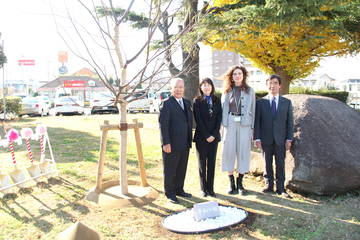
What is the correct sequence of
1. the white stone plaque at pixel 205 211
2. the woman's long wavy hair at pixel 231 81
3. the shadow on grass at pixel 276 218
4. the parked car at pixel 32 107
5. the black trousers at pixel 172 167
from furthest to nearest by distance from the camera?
the parked car at pixel 32 107 → the woman's long wavy hair at pixel 231 81 → the black trousers at pixel 172 167 → the white stone plaque at pixel 205 211 → the shadow on grass at pixel 276 218

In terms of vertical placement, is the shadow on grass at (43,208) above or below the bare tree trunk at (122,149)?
below

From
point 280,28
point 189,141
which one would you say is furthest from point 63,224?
point 280,28

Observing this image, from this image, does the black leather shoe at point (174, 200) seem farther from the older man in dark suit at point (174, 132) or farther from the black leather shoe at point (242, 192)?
the black leather shoe at point (242, 192)

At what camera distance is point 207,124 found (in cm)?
429

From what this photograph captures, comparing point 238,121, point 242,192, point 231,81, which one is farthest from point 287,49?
point 242,192

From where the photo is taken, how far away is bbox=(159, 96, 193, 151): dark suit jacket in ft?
13.1

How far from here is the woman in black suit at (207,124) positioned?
4.27 m

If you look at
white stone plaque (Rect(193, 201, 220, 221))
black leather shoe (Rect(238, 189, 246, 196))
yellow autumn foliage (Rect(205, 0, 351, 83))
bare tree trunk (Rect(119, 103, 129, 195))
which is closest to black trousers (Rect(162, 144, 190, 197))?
bare tree trunk (Rect(119, 103, 129, 195))

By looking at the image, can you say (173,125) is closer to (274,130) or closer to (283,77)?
(274,130)

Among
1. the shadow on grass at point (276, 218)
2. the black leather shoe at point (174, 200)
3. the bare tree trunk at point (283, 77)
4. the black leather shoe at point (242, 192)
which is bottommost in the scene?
the shadow on grass at point (276, 218)

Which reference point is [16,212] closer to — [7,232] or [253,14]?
[7,232]

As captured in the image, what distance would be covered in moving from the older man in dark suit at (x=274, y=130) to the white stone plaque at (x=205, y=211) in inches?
54.2

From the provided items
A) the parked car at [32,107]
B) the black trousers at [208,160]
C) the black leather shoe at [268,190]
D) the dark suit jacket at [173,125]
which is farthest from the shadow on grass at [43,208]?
the parked car at [32,107]

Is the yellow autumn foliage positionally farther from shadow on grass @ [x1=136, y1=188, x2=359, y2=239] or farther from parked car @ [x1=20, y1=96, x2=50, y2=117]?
parked car @ [x1=20, y1=96, x2=50, y2=117]
